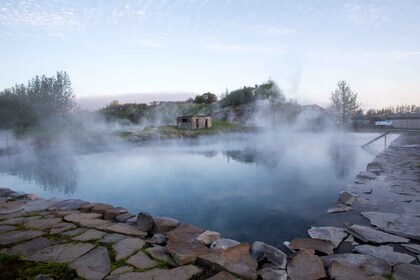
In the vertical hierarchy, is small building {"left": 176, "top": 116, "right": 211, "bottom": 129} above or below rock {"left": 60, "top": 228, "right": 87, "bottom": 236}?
above

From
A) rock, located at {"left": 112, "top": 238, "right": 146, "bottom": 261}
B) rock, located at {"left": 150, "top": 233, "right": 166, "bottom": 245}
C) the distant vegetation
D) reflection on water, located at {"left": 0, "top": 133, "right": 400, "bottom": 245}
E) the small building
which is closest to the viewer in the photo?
rock, located at {"left": 112, "top": 238, "right": 146, "bottom": 261}

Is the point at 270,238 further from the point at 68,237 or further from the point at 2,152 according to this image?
the point at 2,152

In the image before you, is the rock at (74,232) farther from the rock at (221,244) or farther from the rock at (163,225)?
the rock at (221,244)

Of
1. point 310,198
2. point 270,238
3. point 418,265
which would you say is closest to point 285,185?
point 310,198

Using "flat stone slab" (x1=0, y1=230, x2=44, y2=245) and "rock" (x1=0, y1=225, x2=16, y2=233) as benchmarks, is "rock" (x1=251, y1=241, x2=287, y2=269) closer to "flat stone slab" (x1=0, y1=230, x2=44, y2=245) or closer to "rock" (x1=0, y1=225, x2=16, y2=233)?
"flat stone slab" (x1=0, y1=230, x2=44, y2=245)

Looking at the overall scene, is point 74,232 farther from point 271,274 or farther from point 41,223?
point 271,274

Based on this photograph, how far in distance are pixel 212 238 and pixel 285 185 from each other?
462 cm

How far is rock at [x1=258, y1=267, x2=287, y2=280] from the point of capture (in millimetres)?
2736

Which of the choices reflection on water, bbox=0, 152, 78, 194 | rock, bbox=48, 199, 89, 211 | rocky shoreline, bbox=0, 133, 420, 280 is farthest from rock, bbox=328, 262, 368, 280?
reflection on water, bbox=0, 152, 78, 194

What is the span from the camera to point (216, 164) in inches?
468

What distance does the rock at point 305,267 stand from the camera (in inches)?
110

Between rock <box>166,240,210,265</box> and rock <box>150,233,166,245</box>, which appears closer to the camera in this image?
rock <box>166,240,210,265</box>

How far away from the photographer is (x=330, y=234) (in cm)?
416

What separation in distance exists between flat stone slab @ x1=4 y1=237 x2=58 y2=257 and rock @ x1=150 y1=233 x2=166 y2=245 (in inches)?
47.6
